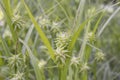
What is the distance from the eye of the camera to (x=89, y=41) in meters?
1.04

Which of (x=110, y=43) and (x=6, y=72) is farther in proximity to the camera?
(x=110, y=43)

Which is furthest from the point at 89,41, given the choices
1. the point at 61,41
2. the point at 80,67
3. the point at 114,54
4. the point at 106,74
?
the point at 114,54

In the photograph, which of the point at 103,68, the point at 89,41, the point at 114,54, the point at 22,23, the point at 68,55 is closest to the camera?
the point at 68,55

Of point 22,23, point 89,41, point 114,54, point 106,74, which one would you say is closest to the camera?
point 22,23

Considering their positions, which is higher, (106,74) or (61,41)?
(106,74)

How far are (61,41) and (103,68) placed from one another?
0.68 metres

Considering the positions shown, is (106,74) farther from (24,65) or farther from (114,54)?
(24,65)

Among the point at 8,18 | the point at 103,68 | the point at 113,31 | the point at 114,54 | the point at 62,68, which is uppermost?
the point at 113,31

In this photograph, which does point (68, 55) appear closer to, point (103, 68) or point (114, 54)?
point (103, 68)

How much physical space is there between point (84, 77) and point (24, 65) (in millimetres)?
200

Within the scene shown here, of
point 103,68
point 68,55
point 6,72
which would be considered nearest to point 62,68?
point 68,55

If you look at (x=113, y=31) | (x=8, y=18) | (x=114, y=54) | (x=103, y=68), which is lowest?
(x=8, y=18)

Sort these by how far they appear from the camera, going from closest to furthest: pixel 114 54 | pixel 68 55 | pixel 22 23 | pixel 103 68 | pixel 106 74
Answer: pixel 68 55 → pixel 22 23 → pixel 106 74 → pixel 103 68 → pixel 114 54

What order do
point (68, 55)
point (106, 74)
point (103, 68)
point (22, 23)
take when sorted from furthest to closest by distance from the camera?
→ point (103, 68) → point (106, 74) → point (22, 23) → point (68, 55)
